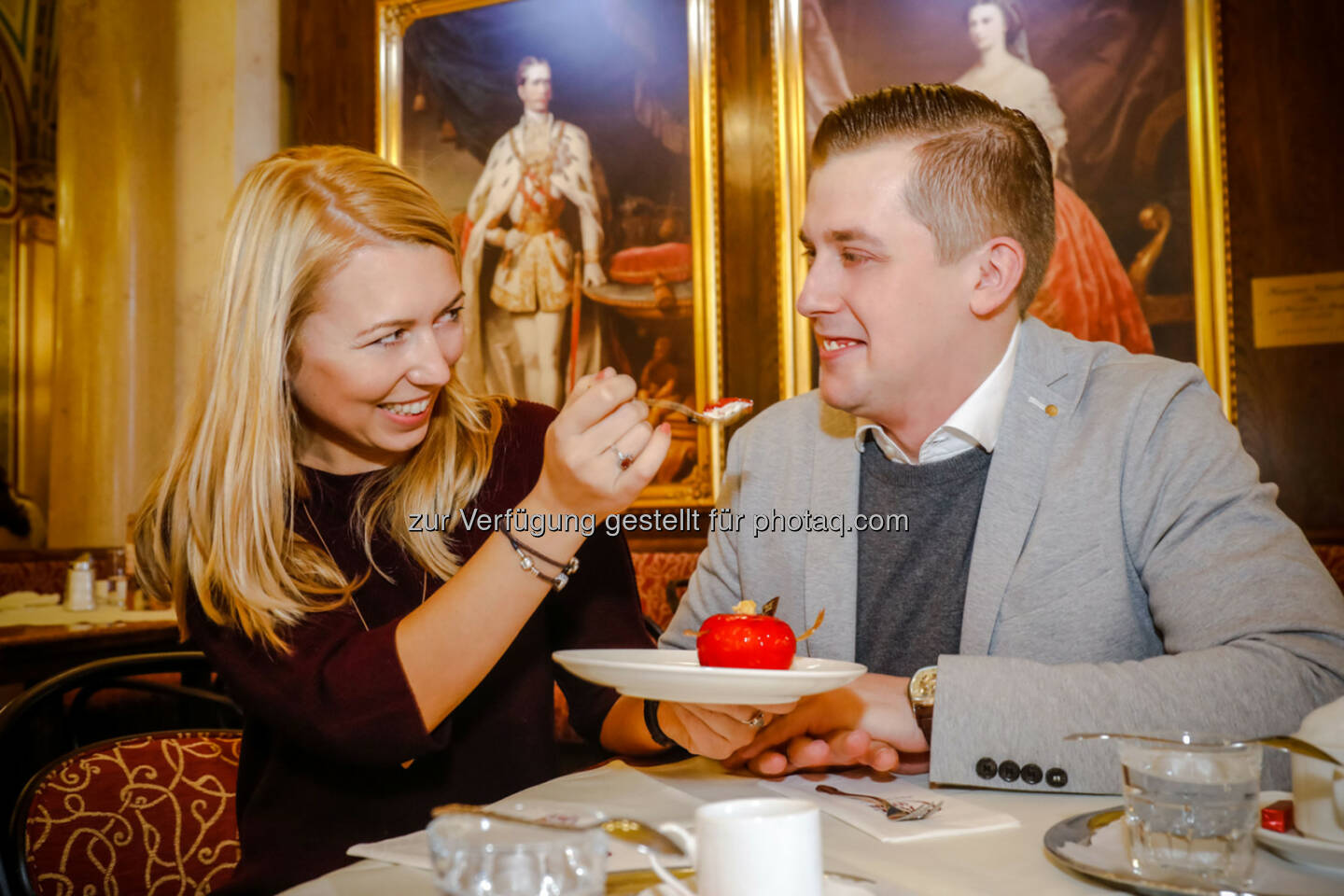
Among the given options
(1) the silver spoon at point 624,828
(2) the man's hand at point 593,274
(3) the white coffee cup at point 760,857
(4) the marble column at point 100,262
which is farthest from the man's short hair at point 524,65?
(3) the white coffee cup at point 760,857

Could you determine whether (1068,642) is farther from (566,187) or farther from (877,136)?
(566,187)

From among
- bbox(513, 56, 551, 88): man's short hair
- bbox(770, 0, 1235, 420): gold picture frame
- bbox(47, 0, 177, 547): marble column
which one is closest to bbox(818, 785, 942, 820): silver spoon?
bbox(770, 0, 1235, 420): gold picture frame

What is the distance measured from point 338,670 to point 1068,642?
45.1 inches

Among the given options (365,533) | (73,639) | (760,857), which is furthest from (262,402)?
(73,639)

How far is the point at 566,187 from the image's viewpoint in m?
5.08

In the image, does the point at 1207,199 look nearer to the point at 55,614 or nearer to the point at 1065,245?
the point at 1065,245

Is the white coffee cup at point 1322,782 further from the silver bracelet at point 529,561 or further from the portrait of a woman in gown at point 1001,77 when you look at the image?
the portrait of a woman in gown at point 1001,77

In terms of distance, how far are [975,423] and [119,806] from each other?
1.62 metres

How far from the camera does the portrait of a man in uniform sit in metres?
5.07

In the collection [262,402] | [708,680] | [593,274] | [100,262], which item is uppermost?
[100,262]

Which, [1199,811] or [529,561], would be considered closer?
[1199,811]

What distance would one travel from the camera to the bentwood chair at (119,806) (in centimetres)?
151

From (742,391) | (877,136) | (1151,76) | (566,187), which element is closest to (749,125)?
(566,187)

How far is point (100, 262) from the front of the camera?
18.4ft
